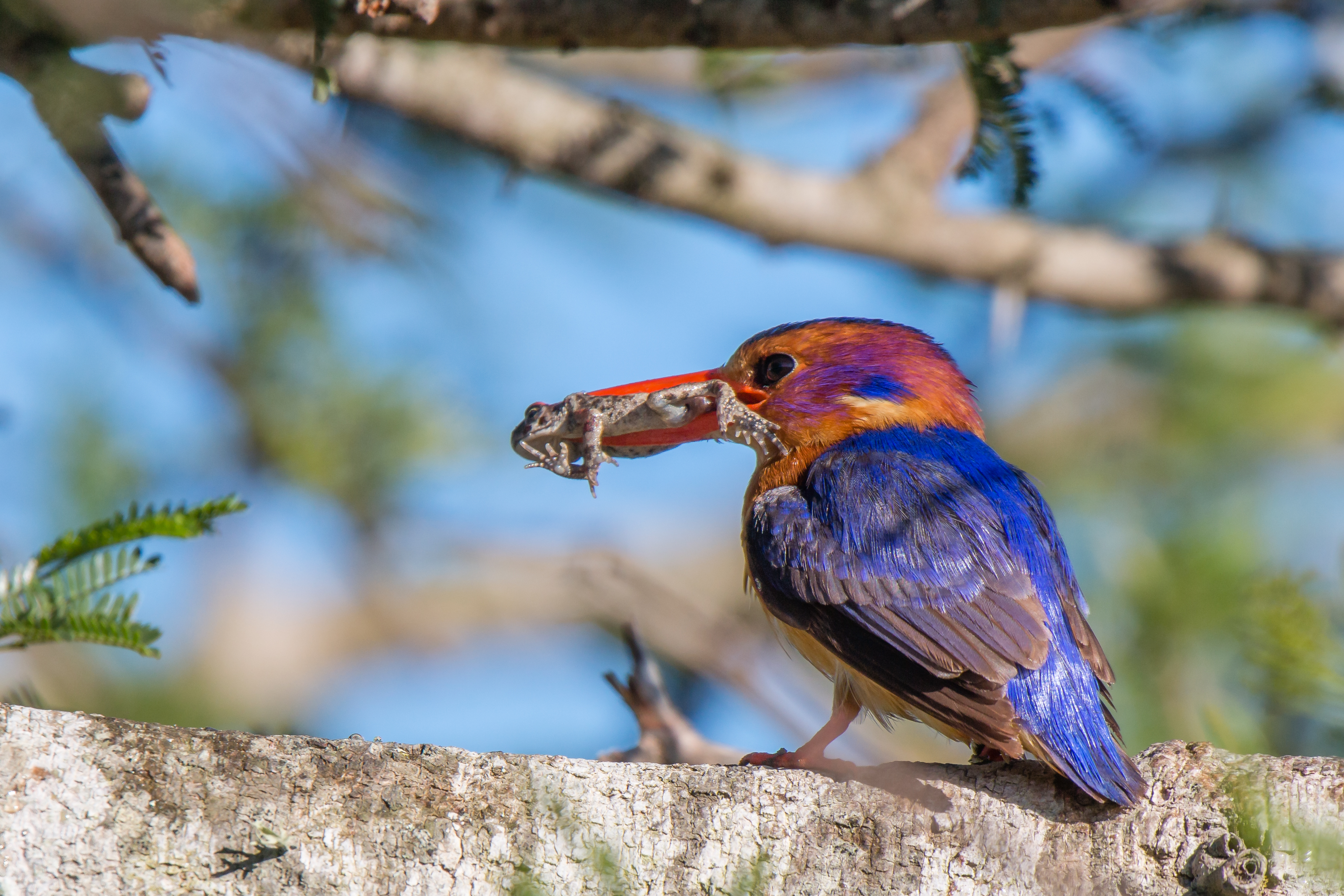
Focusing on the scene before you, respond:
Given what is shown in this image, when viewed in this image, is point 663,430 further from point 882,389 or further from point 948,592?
point 948,592

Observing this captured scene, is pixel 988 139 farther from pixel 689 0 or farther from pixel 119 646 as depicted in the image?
pixel 119 646

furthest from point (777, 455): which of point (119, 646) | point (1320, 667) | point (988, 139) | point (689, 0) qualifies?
point (119, 646)

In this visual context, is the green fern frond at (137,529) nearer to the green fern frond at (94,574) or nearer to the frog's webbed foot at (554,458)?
the green fern frond at (94,574)

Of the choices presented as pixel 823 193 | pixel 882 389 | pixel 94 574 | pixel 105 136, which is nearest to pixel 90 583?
pixel 94 574

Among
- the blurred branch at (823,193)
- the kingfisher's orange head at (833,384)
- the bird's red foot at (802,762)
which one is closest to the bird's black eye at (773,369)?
the kingfisher's orange head at (833,384)

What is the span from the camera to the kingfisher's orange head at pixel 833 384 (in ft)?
11.7

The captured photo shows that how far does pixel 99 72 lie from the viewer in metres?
2.61

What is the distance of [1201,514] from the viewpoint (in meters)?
5.54

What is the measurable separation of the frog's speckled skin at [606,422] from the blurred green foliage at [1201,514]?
4.58 feet

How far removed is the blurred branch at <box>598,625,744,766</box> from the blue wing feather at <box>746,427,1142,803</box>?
770 mm

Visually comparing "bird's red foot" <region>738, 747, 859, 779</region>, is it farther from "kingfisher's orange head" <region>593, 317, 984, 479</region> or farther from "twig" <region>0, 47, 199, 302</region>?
"twig" <region>0, 47, 199, 302</region>

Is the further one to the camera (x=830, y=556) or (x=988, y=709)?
(x=830, y=556)

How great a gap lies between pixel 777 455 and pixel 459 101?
64.1 inches

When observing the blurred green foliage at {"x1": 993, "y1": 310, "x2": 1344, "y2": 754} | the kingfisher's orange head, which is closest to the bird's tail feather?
the blurred green foliage at {"x1": 993, "y1": 310, "x2": 1344, "y2": 754}
